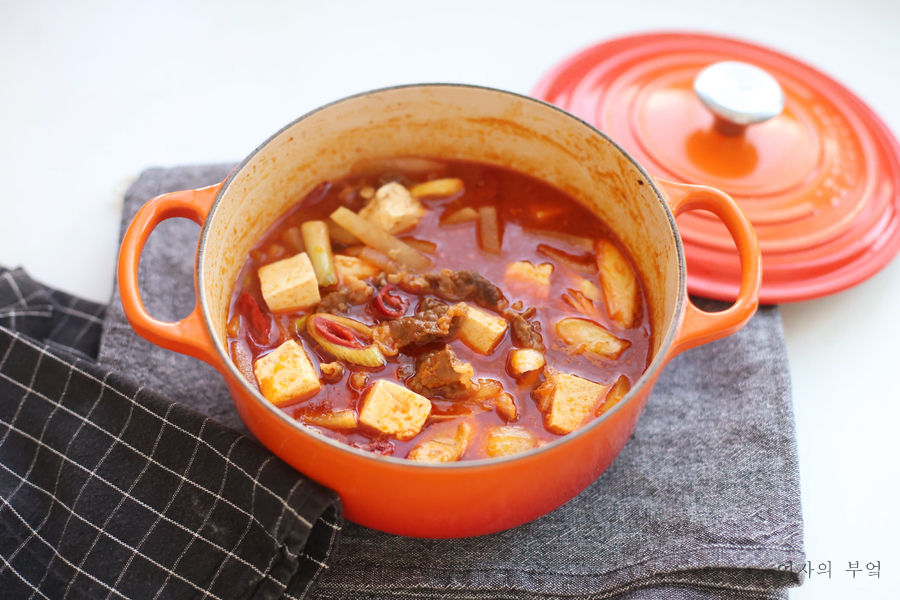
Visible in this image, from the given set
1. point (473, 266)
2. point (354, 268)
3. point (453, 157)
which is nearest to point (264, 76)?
point (453, 157)

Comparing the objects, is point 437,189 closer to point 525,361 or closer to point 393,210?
point 393,210

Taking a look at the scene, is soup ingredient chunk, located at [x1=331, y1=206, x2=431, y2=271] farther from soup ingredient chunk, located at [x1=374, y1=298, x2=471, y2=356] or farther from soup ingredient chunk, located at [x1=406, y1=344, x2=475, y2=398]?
soup ingredient chunk, located at [x1=406, y1=344, x2=475, y2=398]

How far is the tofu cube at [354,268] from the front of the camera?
6.10 ft

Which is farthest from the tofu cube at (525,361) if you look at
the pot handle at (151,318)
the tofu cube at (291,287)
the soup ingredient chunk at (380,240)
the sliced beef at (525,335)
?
the pot handle at (151,318)

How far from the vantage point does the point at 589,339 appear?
174 centimetres

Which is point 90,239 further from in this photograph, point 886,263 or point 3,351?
point 886,263

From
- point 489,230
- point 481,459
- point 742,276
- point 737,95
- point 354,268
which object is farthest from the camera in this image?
point 737,95

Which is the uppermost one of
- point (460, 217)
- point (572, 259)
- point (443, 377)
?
point (460, 217)

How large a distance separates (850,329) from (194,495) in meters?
1.75

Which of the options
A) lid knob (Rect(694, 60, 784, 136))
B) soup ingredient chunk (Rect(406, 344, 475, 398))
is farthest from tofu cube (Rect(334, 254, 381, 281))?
lid knob (Rect(694, 60, 784, 136))

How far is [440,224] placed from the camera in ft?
6.59

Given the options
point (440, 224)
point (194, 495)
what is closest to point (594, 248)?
point (440, 224)

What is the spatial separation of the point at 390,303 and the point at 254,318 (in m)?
0.32

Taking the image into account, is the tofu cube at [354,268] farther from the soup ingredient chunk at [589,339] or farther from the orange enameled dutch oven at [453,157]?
the soup ingredient chunk at [589,339]
